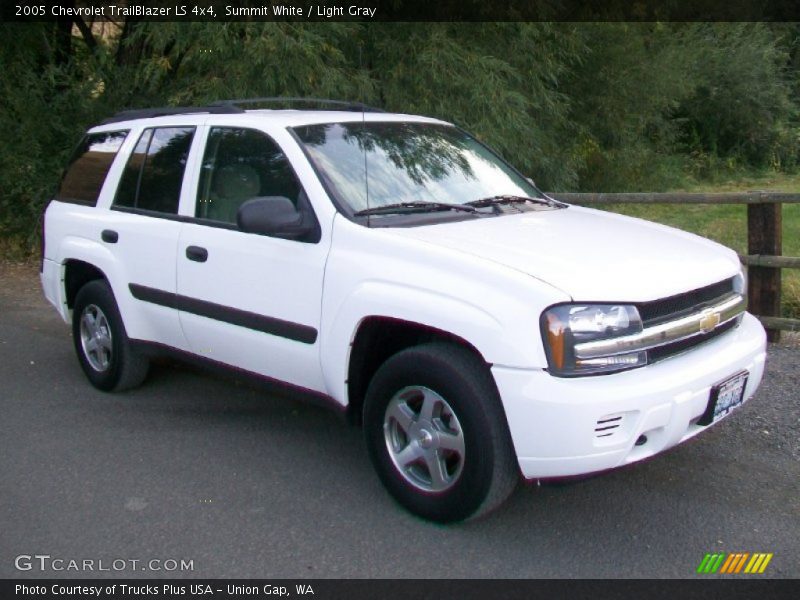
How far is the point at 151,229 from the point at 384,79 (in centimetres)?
550

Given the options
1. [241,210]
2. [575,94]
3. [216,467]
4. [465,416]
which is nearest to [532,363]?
[465,416]

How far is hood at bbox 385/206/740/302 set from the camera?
3.60 metres

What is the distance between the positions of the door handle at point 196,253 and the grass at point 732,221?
15.1ft

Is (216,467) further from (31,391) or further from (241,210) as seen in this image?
(31,391)

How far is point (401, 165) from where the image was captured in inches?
187

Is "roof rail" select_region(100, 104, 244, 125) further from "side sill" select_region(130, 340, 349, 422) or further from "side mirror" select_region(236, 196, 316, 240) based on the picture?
"side sill" select_region(130, 340, 349, 422)

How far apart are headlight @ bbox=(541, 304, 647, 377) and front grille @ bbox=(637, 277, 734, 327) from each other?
0.10m

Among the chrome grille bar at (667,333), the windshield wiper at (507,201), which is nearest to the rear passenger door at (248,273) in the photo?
the windshield wiper at (507,201)

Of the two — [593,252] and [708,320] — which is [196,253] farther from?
[708,320]

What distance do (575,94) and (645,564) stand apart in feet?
41.0

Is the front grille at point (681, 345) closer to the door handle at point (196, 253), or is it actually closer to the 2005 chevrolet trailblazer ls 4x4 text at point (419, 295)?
the 2005 chevrolet trailblazer ls 4x4 text at point (419, 295)

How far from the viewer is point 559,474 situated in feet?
11.5

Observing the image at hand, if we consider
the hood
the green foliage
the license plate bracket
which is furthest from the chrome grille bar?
the green foliage

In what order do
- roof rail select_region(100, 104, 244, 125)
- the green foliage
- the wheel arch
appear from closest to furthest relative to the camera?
the wheel arch → roof rail select_region(100, 104, 244, 125) → the green foliage
